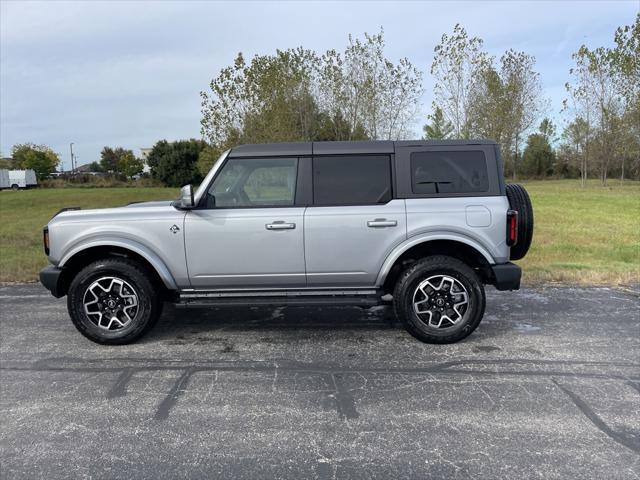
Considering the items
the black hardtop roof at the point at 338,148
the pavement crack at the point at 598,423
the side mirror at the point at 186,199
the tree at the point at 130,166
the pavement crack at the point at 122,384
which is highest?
the tree at the point at 130,166

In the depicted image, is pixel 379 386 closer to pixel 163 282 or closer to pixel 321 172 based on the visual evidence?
pixel 321 172

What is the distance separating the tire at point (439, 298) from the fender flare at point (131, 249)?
2204mm

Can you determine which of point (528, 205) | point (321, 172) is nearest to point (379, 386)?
point (321, 172)

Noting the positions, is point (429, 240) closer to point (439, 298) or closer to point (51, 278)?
point (439, 298)

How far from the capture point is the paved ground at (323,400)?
9.39 ft

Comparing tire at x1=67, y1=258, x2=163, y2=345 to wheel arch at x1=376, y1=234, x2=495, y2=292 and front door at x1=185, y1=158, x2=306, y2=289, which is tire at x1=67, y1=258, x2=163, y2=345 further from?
wheel arch at x1=376, y1=234, x2=495, y2=292

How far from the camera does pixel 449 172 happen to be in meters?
4.82

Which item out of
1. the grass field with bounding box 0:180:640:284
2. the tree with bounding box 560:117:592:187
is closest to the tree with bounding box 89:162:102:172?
the tree with bounding box 560:117:592:187

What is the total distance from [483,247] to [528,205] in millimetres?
663

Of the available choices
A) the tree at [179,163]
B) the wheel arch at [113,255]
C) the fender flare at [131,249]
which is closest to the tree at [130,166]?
the tree at [179,163]

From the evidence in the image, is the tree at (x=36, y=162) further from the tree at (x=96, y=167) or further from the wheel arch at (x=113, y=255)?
the wheel arch at (x=113, y=255)

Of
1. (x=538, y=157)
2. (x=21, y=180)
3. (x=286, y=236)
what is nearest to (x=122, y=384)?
(x=286, y=236)

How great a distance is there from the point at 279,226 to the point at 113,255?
1723mm

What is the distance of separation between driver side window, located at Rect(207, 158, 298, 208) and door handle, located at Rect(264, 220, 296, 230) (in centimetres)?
22
